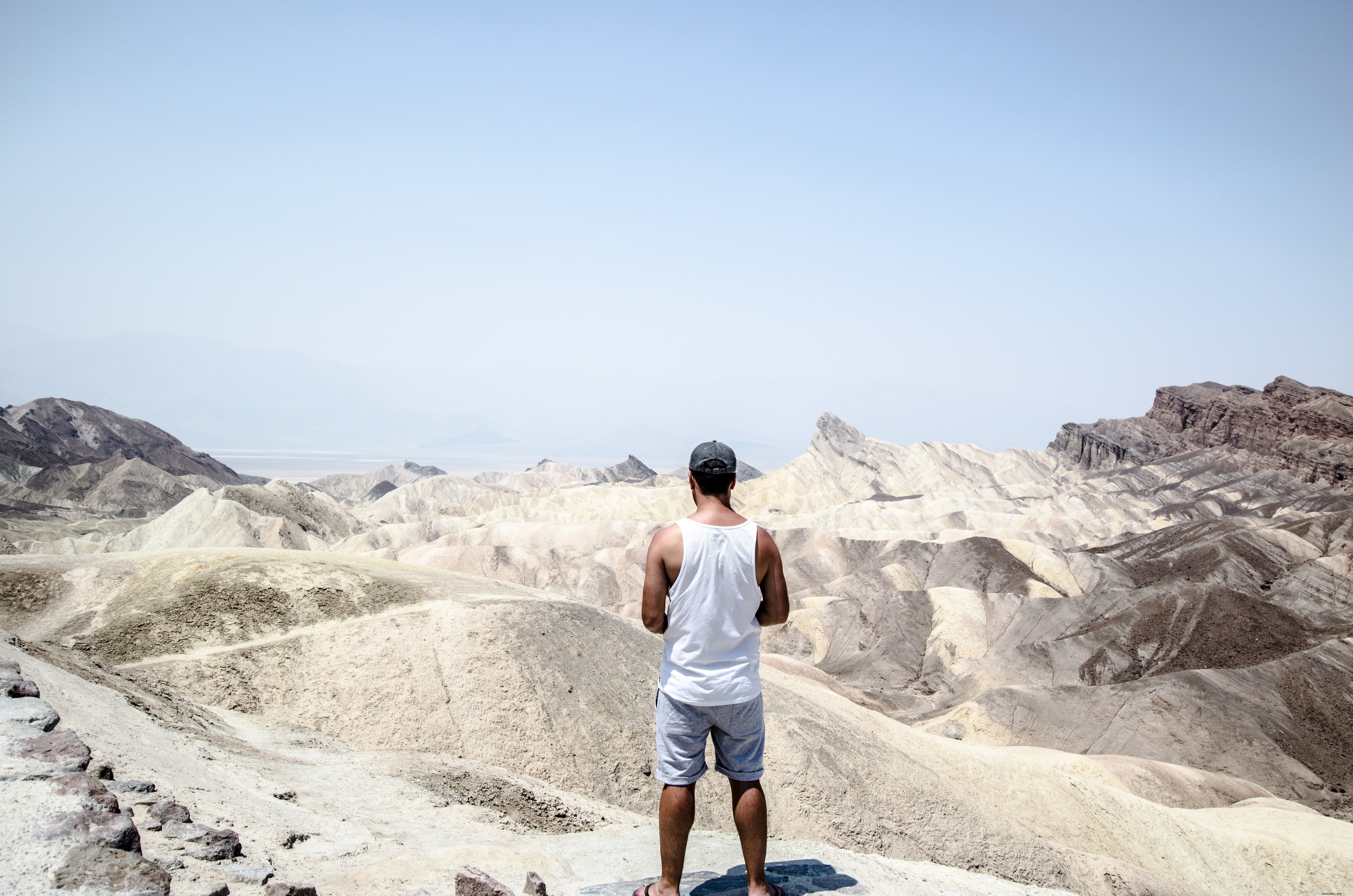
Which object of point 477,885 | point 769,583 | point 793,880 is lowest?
point 793,880

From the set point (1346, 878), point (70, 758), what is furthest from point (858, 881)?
point (1346, 878)

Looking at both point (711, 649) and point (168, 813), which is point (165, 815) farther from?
point (711, 649)

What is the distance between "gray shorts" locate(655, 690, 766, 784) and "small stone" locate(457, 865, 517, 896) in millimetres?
846

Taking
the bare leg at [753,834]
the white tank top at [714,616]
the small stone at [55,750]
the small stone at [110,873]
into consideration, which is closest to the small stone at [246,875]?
the small stone at [110,873]

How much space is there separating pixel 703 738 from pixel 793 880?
4.30 ft

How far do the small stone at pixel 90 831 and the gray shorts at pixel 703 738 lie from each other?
2251 mm

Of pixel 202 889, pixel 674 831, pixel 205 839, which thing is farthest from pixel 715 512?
pixel 205 839

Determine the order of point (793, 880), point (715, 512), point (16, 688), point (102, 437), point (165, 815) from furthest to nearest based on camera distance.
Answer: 1. point (102, 437)
2. point (16, 688)
3. point (793, 880)
4. point (165, 815)
5. point (715, 512)

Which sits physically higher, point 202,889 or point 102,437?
point 202,889

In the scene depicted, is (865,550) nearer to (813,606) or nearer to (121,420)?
(813,606)

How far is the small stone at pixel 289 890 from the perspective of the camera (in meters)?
3.72

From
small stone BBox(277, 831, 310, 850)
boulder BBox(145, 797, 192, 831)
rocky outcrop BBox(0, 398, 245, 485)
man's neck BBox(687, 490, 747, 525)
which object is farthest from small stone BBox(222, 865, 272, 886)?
rocky outcrop BBox(0, 398, 245, 485)

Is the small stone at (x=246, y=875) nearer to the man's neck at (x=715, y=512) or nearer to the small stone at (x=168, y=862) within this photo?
the small stone at (x=168, y=862)

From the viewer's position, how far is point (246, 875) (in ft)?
13.4
